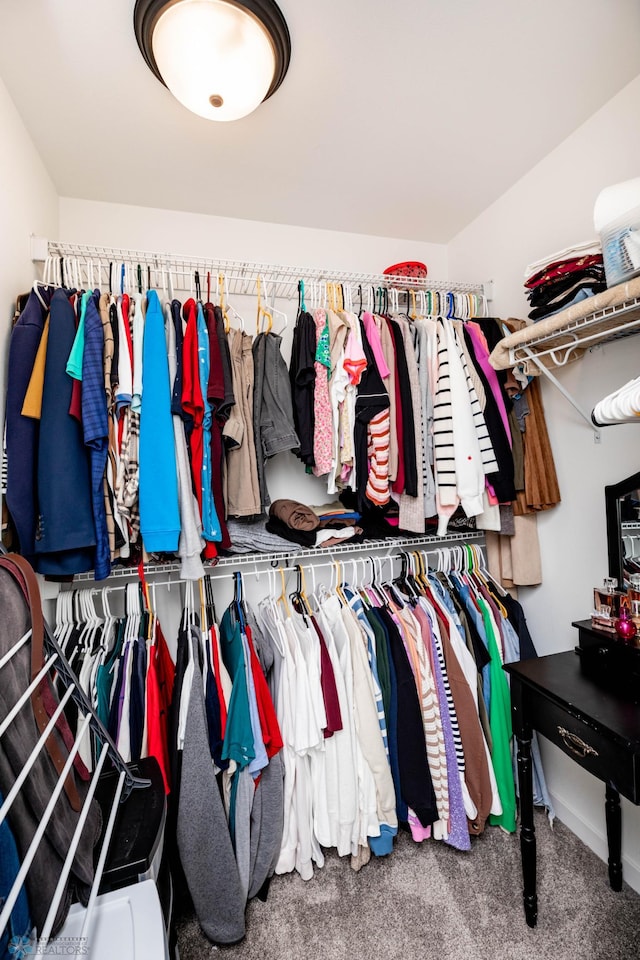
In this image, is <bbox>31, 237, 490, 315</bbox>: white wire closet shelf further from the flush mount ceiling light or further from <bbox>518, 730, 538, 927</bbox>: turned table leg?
<bbox>518, 730, 538, 927</bbox>: turned table leg

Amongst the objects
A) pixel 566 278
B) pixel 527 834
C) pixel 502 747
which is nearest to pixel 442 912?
pixel 527 834

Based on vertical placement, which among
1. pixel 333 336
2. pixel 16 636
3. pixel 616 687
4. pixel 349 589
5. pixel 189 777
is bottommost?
pixel 189 777

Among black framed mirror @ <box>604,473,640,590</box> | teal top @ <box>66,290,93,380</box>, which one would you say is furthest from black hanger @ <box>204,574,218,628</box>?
black framed mirror @ <box>604,473,640,590</box>

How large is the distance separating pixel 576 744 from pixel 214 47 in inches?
79.2

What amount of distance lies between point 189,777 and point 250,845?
1.24 ft

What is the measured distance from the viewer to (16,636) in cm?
81

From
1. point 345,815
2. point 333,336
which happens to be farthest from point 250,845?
point 333,336

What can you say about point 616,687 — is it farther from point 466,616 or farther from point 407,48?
point 407,48

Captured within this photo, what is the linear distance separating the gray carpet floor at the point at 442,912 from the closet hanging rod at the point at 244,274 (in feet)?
7.49

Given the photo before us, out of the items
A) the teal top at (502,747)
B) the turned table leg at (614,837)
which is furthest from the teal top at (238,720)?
the turned table leg at (614,837)

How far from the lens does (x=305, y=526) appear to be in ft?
5.66

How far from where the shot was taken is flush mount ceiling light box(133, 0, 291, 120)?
3.38 ft

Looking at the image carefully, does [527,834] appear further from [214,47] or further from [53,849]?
[214,47]

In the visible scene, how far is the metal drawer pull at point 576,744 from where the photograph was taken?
1129 mm
